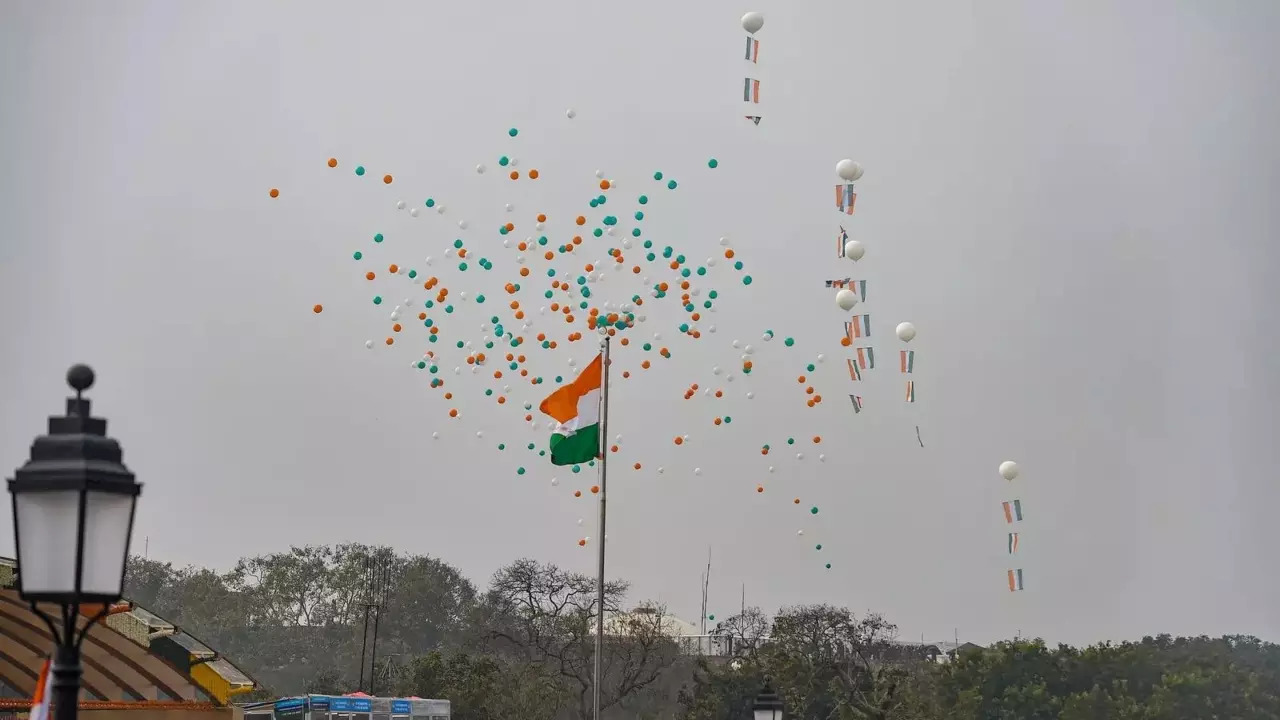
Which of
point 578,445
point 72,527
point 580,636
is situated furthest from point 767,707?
point 580,636

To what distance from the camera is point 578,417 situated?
76.2ft

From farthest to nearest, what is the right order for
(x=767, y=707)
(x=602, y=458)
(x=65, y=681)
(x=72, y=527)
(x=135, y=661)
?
(x=602, y=458) < (x=135, y=661) < (x=767, y=707) < (x=65, y=681) < (x=72, y=527)

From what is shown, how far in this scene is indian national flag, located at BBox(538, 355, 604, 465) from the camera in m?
23.1

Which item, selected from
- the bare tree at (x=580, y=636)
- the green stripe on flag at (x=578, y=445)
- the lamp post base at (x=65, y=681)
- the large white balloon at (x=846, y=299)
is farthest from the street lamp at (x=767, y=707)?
the bare tree at (x=580, y=636)

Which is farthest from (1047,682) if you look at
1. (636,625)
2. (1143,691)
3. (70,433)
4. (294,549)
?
(70,433)

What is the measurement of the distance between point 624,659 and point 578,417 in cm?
4080

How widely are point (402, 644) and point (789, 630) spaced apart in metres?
26.3

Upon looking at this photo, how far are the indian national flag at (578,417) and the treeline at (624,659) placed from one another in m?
15.6

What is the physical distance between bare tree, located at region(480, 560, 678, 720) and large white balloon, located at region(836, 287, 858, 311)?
36.7 m

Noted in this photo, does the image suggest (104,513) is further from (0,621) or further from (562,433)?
(562,433)

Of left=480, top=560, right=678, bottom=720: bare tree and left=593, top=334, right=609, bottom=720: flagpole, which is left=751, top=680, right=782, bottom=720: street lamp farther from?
left=480, top=560, right=678, bottom=720: bare tree

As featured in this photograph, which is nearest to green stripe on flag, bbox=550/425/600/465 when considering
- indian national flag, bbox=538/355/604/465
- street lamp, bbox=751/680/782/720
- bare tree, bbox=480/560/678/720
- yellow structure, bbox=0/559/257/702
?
indian national flag, bbox=538/355/604/465

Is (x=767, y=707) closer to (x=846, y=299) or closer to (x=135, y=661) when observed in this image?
(x=135, y=661)

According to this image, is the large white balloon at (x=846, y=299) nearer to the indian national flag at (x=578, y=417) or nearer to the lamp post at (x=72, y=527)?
the indian national flag at (x=578, y=417)
